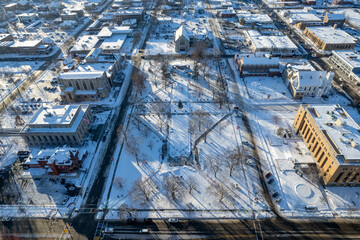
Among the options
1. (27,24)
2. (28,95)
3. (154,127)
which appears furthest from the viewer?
(27,24)

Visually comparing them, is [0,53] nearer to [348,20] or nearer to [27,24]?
[27,24]

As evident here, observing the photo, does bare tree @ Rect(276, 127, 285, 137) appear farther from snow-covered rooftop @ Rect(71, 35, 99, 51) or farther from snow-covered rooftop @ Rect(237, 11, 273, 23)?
snow-covered rooftop @ Rect(237, 11, 273, 23)

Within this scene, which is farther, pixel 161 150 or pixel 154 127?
pixel 154 127

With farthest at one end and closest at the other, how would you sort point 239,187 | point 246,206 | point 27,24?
point 27,24 < point 239,187 < point 246,206

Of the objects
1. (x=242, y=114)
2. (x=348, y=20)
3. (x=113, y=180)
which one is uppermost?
(x=348, y=20)

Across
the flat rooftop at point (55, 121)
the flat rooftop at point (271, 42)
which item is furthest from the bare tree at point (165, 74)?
the flat rooftop at point (271, 42)

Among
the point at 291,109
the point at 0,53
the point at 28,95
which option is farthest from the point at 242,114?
the point at 0,53

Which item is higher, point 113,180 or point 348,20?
point 348,20
